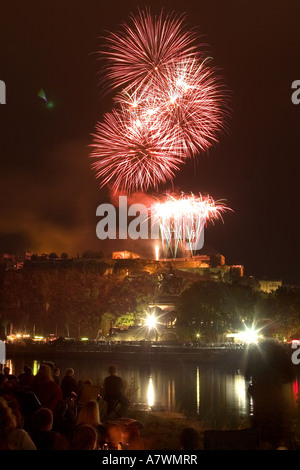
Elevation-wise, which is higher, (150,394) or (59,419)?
(150,394)

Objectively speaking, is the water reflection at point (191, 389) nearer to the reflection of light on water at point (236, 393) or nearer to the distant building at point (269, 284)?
the reflection of light on water at point (236, 393)

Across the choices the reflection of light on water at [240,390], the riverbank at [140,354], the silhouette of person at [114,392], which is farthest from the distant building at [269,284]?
the silhouette of person at [114,392]

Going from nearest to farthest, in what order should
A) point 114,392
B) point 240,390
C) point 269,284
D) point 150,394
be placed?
point 114,392
point 150,394
point 240,390
point 269,284

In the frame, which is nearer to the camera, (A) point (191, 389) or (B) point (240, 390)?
(B) point (240, 390)

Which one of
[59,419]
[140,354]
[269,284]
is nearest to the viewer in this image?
[59,419]

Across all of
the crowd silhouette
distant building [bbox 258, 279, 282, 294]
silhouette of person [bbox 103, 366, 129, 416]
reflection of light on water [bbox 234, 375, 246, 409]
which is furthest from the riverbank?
distant building [bbox 258, 279, 282, 294]

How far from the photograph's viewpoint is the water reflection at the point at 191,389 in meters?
21.3

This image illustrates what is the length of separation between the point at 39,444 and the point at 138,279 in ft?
267

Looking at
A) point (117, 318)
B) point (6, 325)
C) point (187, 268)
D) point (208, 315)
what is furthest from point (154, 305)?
point (187, 268)

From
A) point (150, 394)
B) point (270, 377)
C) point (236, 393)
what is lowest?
point (270, 377)

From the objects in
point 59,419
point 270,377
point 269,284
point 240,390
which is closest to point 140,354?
point 240,390

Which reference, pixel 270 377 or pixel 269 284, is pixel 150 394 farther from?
pixel 269 284

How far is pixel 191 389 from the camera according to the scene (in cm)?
3006
